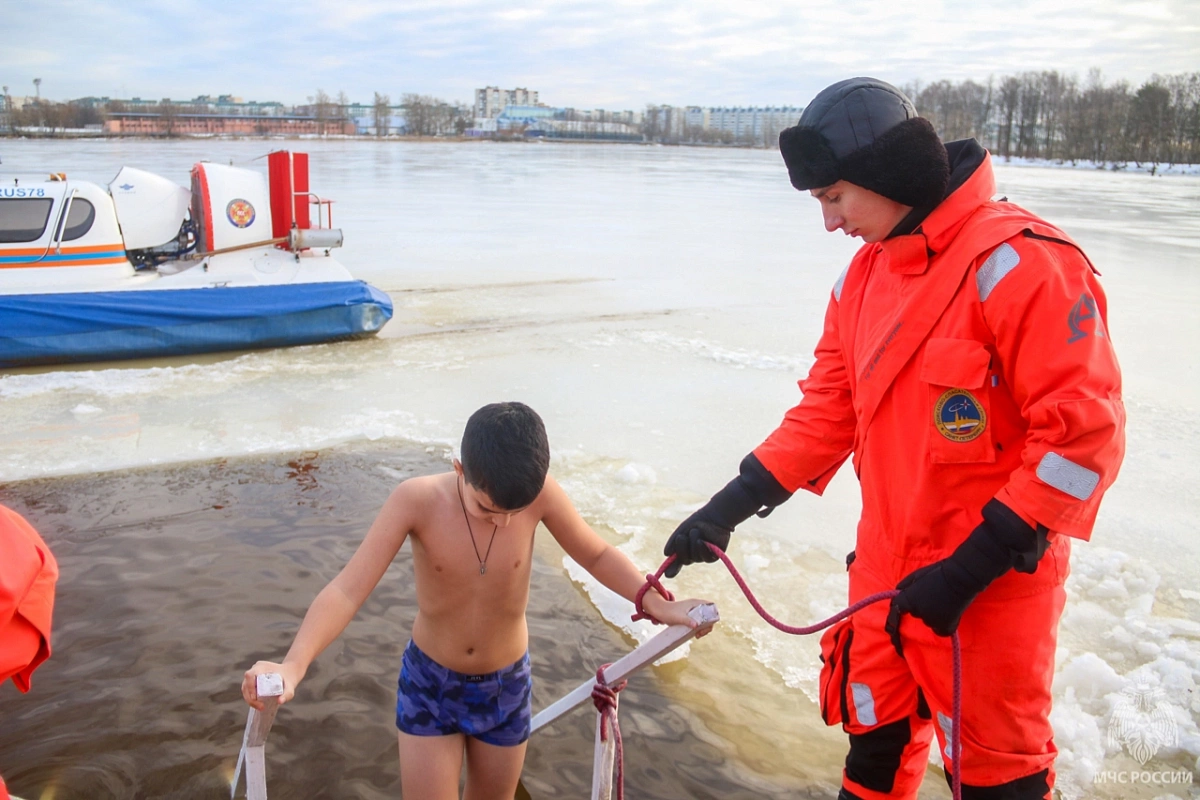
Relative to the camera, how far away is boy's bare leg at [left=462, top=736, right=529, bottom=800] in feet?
7.44

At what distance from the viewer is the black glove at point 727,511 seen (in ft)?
7.34

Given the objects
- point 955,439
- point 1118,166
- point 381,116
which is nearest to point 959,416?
point 955,439

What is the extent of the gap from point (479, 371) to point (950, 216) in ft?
18.3

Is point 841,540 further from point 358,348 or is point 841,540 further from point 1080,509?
point 358,348

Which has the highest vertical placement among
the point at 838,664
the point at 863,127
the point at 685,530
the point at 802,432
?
the point at 863,127

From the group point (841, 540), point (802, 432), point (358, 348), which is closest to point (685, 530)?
point (802, 432)

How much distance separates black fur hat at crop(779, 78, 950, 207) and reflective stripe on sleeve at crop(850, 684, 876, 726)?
1.09 m

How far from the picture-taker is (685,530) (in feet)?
7.41

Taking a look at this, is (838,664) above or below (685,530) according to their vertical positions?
below

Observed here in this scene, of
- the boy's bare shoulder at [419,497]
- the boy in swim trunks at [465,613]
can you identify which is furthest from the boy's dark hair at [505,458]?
the boy's bare shoulder at [419,497]

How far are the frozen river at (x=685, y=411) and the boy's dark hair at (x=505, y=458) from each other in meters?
1.56

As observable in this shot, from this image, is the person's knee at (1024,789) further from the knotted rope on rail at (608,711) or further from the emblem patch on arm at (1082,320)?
the emblem patch on arm at (1082,320)

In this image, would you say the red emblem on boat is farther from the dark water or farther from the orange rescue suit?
the orange rescue suit

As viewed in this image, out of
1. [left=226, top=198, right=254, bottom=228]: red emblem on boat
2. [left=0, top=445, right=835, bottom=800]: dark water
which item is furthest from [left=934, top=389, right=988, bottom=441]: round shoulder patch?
[left=226, top=198, right=254, bottom=228]: red emblem on boat
